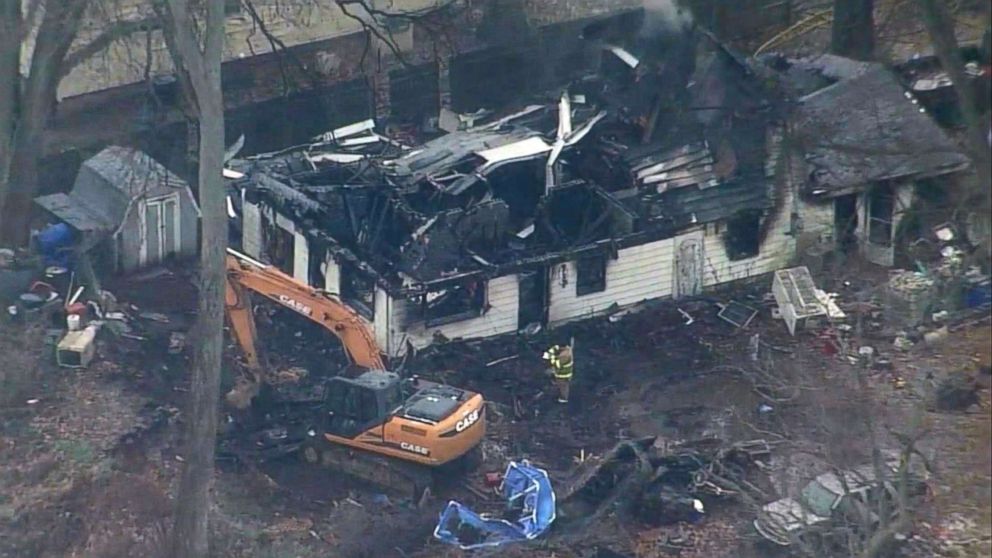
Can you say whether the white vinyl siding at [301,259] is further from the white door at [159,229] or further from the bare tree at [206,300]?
Answer: the bare tree at [206,300]

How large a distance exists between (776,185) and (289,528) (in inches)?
393

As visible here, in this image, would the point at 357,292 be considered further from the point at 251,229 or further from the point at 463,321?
the point at 251,229

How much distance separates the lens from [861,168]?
2556 centimetres

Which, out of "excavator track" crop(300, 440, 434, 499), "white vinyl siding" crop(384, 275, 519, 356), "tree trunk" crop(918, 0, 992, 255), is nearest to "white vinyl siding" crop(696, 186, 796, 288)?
"white vinyl siding" crop(384, 275, 519, 356)

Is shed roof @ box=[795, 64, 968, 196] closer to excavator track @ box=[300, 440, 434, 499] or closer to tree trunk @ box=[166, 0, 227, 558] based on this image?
excavator track @ box=[300, 440, 434, 499]

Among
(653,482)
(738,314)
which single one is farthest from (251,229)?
(653,482)

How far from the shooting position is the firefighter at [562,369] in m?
22.1

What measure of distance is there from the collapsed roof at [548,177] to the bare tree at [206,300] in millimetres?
4816

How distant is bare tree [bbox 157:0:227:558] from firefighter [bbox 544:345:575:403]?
5.45m

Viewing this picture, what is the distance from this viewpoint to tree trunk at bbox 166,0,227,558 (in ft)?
57.3

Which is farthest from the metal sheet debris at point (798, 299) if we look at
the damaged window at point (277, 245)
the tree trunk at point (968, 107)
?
the tree trunk at point (968, 107)

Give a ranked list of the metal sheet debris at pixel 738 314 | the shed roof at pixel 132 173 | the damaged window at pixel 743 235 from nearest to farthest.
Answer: the metal sheet debris at pixel 738 314 < the damaged window at pixel 743 235 < the shed roof at pixel 132 173

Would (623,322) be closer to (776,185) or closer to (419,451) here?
(776,185)

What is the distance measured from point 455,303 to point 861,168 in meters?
6.81
